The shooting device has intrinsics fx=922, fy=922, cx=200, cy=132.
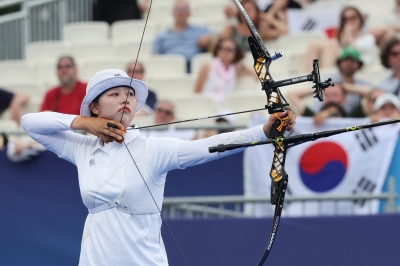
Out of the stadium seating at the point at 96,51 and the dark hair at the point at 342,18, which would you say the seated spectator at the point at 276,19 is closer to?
the dark hair at the point at 342,18

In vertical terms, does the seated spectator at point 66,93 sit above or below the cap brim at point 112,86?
above

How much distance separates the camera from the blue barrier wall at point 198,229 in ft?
22.4

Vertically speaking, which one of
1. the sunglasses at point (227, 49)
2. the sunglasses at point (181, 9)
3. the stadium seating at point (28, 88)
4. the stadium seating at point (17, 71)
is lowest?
the stadium seating at point (28, 88)

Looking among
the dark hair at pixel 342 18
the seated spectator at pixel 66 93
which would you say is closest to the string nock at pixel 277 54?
the seated spectator at pixel 66 93

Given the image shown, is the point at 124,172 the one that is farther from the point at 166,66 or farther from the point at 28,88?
the point at 28,88

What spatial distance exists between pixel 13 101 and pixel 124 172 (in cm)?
532

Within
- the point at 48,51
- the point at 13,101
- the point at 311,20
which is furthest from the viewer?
the point at 48,51

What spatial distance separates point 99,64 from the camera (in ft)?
34.5

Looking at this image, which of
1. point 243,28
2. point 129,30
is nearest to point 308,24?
point 243,28

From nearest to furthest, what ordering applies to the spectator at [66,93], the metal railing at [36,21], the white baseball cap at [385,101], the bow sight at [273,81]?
the bow sight at [273,81] → the white baseball cap at [385,101] → the spectator at [66,93] → the metal railing at [36,21]

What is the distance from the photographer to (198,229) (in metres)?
6.99

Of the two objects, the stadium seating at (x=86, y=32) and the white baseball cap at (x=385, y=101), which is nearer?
the white baseball cap at (x=385, y=101)

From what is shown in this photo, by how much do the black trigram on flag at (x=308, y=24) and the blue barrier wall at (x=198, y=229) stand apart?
10.3ft

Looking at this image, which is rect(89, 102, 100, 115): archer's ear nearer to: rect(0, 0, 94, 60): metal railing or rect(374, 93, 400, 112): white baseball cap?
rect(374, 93, 400, 112): white baseball cap
